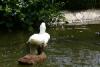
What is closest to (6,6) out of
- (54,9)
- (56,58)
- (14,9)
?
(14,9)

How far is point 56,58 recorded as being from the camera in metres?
10.8

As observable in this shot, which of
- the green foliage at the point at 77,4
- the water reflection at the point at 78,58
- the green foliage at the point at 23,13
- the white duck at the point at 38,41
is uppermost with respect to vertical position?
the green foliage at the point at 77,4

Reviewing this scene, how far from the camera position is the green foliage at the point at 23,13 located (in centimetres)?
1440

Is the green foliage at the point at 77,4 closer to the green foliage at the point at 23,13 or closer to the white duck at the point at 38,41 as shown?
the green foliage at the point at 23,13

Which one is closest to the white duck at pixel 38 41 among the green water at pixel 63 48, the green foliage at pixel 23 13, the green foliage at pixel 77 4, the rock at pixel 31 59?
the rock at pixel 31 59

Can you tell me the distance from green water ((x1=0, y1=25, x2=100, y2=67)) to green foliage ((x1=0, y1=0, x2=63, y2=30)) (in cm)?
53

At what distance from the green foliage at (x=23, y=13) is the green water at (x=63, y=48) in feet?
1.74

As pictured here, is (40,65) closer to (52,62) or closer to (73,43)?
(52,62)

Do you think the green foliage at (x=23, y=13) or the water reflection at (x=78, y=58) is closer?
the water reflection at (x=78, y=58)

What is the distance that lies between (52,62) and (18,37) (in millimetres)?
3376

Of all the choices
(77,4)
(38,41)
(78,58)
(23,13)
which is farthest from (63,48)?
(77,4)

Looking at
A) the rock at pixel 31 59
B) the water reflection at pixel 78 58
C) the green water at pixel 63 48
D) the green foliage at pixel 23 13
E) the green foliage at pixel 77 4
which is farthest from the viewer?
the green foliage at pixel 77 4

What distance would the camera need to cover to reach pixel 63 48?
11.9 meters

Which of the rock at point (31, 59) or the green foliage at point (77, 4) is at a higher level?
the green foliage at point (77, 4)
